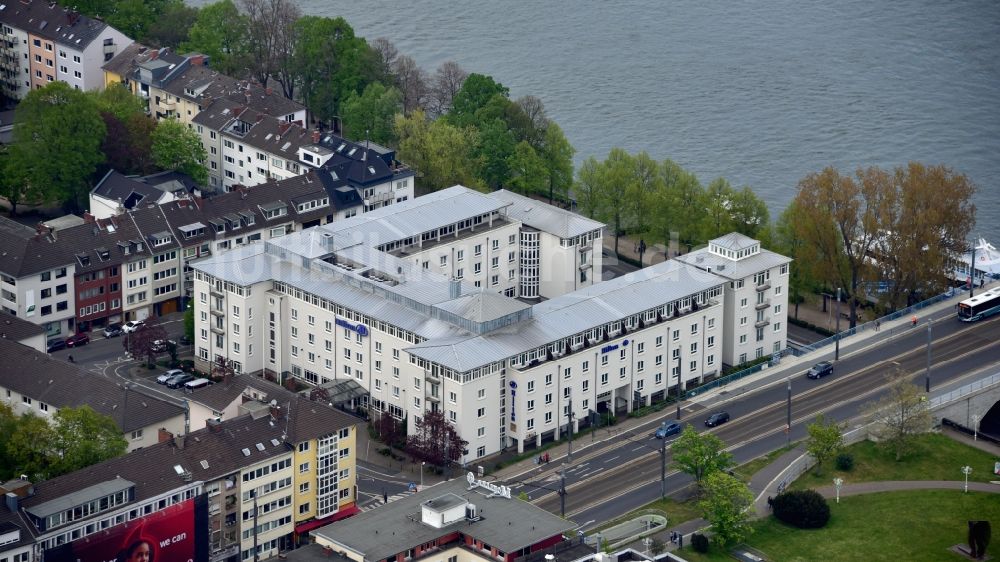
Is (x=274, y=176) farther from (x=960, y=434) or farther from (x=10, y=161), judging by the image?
(x=960, y=434)

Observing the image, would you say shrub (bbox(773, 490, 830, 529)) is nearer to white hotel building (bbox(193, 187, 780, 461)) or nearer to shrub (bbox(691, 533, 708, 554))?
shrub (bbox(691, 533, 708, 554))

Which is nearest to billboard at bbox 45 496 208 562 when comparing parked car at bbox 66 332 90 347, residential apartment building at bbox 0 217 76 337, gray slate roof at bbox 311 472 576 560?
gray slate roof at bbox 311 472 576 560

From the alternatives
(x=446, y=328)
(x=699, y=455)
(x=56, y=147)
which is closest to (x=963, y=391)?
(x=699, y=455)

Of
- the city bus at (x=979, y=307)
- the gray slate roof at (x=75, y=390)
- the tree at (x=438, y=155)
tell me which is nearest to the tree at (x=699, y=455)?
the gray slate roof at (x=75, y=390)

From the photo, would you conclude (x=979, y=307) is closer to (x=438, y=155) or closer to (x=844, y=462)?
(x=844, y=462)

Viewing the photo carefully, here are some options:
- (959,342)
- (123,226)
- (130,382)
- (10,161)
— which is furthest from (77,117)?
(959,342)

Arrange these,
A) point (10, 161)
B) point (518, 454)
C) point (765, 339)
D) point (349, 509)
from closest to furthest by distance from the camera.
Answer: point (349, 509) < point (518, 454) < point (765, 339) < point (10, 161)
